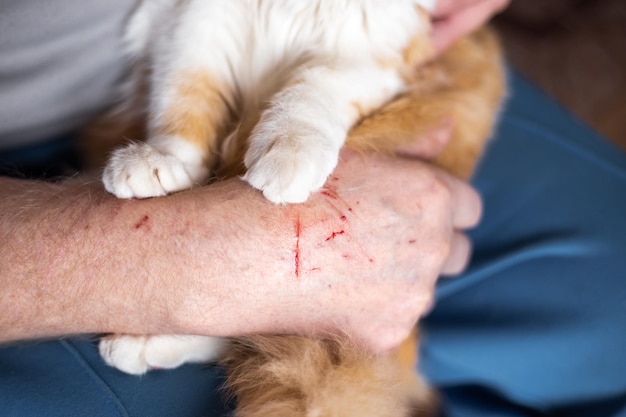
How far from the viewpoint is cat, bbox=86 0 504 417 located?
0.94 meters

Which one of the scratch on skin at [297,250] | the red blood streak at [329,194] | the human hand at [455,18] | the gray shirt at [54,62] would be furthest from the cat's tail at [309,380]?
the human hand at [455,18]

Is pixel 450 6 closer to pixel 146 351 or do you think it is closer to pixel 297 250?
pixel 297 250

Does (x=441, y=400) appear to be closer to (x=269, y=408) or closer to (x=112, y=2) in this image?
(x=269, y=408)

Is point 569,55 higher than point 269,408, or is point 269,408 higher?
point 269,408

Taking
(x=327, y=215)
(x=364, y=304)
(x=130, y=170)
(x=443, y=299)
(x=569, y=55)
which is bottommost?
(x=569, y=55)

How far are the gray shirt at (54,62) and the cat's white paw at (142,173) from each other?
291 millimetres

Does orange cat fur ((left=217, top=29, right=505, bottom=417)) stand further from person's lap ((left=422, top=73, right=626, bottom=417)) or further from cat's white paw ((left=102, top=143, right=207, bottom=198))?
cat's white paw ((left=102, top=143, right=207, bottom=198))

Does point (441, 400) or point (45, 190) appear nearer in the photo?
point (45, 190)

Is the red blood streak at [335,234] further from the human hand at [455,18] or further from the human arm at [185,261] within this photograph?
the human hand at [455,18]

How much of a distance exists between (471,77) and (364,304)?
647mm

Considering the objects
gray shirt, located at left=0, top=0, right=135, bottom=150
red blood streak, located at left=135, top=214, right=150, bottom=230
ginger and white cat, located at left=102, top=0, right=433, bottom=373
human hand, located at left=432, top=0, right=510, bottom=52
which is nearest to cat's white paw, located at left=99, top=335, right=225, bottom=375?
ginger and white cat, located at left=102, top=0, right=433, bottom=373

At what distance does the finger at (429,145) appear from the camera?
4.04 feet

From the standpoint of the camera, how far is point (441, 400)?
51.4 inches

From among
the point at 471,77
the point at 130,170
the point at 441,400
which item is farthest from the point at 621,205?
the point at 130,170
